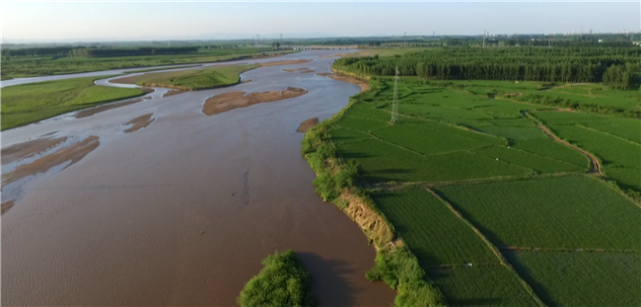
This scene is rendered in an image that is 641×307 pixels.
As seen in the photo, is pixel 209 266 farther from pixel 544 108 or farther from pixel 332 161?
pixel 544 108

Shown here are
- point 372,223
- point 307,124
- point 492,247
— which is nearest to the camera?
point 492,247

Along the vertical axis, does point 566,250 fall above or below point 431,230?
below

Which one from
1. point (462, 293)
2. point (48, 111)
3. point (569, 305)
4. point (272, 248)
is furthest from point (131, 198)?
point (48, 111)

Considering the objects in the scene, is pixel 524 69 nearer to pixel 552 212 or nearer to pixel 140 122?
pixel 552 212

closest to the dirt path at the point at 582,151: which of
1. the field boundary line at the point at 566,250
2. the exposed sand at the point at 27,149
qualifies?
the field boundary line at the point at 566,250

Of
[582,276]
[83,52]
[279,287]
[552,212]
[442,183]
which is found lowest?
[279,287]

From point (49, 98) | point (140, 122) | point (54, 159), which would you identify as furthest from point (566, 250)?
point (49, 98)

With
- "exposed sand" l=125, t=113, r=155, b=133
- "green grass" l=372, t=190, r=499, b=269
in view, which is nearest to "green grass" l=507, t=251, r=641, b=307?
"green grass" l=372, t=190, r=499, b=269

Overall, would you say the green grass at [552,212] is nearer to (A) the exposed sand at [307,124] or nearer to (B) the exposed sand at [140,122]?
(A) the exposed sand at [307,124]
